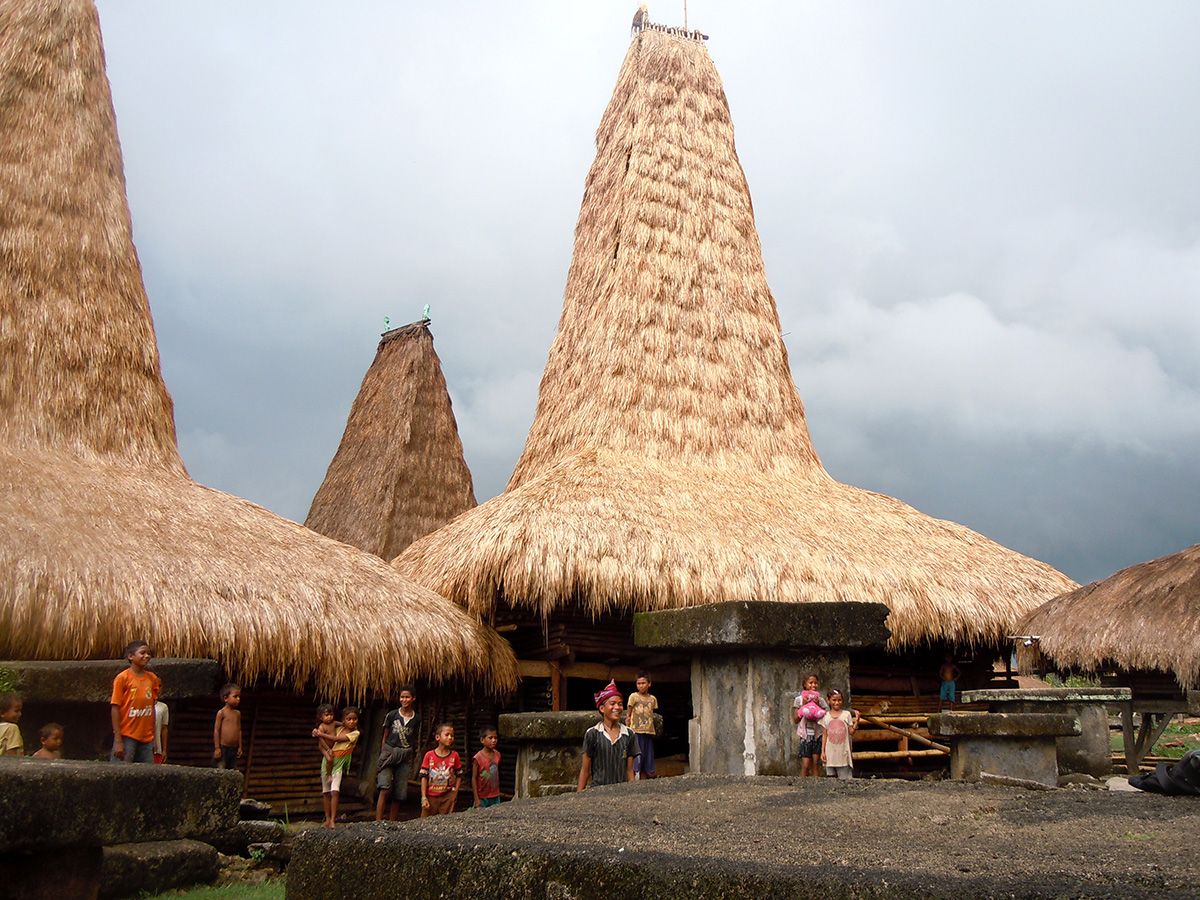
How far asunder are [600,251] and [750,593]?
21.6 ft

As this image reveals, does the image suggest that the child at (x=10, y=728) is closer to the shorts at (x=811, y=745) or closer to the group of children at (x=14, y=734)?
the group of children at (x=14, y=734)

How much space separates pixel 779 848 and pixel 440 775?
523 centimetres

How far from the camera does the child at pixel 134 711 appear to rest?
Answer: 237 inches

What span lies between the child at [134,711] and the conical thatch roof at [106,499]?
199 cm

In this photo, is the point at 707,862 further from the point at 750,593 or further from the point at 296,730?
the point at 296,730

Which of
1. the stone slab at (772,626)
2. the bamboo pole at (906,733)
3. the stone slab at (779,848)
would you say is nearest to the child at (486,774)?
the stone slab at (772,626)

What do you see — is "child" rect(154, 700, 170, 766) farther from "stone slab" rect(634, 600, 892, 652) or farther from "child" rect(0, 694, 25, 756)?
"stone slab" rect(634, 600, 892, 652)

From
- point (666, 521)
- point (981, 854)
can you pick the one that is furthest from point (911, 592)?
point (981, 854)

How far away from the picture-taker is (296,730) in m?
10.3

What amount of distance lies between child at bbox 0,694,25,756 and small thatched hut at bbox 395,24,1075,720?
4831mm

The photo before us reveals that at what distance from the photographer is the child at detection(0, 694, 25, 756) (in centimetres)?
557

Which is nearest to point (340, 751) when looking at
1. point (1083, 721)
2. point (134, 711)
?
point (134, 711)

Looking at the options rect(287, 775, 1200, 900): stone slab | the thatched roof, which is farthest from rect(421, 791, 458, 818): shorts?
the thatched roof

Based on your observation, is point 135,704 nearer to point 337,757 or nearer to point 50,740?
point 50,740
